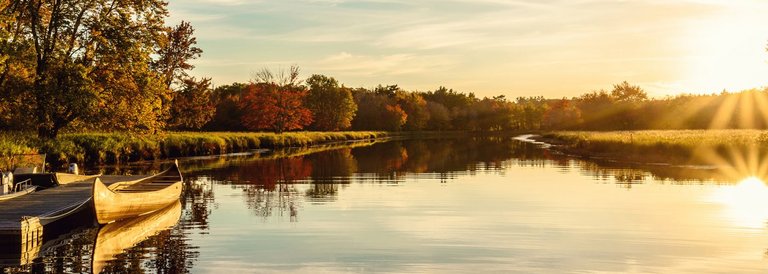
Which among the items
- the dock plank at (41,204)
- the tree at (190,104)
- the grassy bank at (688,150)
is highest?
the tree at (190,104)

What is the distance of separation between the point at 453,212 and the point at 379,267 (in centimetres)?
945

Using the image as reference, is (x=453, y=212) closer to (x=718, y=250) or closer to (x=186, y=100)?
(x=718, y=250)

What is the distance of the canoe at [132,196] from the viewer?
2019 cm

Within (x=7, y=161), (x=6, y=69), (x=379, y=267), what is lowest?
(x=379, y=267)

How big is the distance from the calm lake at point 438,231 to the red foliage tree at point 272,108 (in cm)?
7281

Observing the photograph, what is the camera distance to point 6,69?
151ft

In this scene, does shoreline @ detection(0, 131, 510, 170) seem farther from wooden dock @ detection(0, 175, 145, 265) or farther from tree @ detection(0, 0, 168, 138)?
wooden dock @ detection(0, 175, 145, 265)

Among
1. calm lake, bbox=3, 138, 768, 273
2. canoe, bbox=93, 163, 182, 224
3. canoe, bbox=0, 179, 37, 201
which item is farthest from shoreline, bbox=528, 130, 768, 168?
canoe, bbox=0, 179, 37, 201

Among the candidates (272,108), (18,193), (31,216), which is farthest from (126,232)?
(272,108)

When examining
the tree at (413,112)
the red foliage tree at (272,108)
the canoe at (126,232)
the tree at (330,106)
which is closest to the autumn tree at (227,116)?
the red foliage tree at (272,108)

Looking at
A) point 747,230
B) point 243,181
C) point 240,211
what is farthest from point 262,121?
point 747,230

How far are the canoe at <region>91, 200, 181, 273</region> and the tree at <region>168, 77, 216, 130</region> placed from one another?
5550 cm

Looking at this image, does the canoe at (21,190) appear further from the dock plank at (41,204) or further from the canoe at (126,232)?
the canoe at (126,232)

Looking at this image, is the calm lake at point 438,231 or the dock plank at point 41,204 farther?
the dock plank at point 41,204
